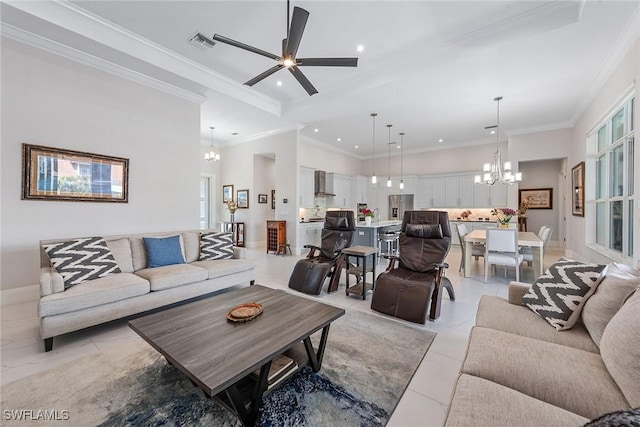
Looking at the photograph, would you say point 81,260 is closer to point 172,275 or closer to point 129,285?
point 129,285

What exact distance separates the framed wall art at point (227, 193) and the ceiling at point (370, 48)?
2797 millimetres

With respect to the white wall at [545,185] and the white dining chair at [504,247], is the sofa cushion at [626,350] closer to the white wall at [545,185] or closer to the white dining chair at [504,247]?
the white dining chair at [504,247]

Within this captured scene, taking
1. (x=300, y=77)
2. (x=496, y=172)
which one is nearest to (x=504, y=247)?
(x=496, y=172)

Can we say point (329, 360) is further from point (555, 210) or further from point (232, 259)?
point (555, 210)

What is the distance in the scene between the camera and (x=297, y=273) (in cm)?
373

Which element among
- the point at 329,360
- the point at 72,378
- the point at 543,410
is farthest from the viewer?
the point at 329,360

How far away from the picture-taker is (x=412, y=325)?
2.62 m

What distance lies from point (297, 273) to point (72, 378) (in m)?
2.40

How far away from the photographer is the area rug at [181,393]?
1469 millimetres

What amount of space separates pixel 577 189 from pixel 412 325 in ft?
17.8

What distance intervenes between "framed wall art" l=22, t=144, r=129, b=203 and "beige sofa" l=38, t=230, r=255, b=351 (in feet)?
2.49

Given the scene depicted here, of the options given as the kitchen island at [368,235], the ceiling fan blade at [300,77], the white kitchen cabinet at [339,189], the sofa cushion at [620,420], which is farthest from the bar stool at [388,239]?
the sofa cushion at [620,420]

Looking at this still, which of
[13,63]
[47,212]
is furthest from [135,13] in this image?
[47,212]

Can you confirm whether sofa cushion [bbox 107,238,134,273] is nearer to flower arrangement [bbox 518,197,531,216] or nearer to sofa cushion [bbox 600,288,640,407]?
sofa cushion [bbox 600,288,640,407]
